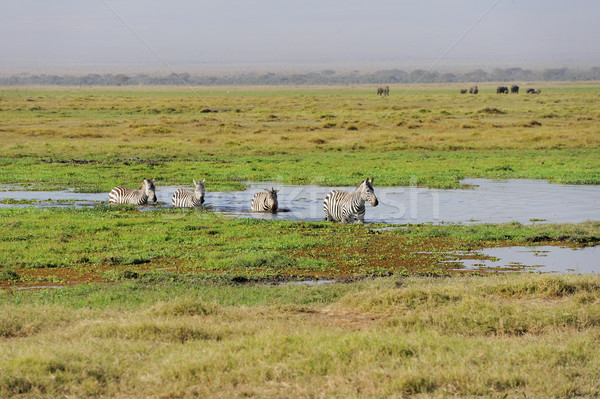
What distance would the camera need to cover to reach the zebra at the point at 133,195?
18891 millimetres


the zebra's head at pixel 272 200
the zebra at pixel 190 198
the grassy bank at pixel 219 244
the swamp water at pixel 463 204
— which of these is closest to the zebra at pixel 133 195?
the swamp water at pixel 463 204

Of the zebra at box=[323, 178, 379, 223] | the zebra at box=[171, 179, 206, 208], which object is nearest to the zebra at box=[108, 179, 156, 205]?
the zebra at box=[171, 179, 206, 208]

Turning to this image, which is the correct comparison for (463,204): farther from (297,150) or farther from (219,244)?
(297,150)

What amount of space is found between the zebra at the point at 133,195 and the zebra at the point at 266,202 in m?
3.10

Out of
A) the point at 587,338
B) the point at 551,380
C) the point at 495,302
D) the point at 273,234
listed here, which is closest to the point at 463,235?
the point at 273,234

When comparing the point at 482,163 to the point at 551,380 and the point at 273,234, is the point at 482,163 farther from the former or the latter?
the point at 551,380

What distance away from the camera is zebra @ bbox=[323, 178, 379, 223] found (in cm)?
1623

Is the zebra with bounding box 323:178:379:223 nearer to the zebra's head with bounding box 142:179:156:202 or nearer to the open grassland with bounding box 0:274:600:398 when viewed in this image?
the zebra's head with bounding box 142:179:156:202

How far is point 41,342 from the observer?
273 inches

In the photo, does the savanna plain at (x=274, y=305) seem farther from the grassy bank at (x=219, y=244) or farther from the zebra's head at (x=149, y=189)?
the zebra's head at (x=149, y=189)

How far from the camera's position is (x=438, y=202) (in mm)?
19094

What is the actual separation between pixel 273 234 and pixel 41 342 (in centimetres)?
798

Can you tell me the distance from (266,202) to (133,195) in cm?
390

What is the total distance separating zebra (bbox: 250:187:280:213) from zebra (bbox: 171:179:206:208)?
4.72 ft
